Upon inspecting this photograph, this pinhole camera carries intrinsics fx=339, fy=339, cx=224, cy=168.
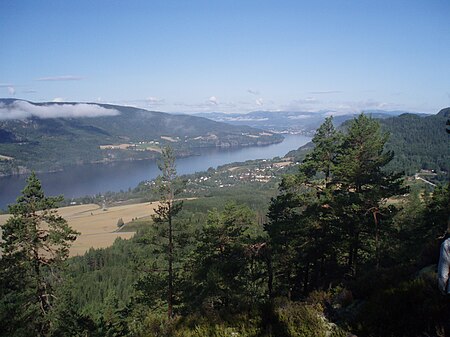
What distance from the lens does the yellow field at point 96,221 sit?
222ft

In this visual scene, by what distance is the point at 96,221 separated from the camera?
8325cm

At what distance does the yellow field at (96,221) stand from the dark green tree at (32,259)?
53.6 metres

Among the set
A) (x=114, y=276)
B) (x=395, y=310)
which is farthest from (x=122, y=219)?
(x=395, y=310)

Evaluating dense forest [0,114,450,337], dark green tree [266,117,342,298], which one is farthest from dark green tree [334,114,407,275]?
dark green tree [266,117,342,298]

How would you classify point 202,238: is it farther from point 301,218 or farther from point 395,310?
point 395,310

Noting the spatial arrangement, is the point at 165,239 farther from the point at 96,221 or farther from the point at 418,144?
the point at 418,144

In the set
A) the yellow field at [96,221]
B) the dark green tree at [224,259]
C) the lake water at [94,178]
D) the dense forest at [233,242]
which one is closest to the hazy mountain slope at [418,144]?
the yellow field at [96,221]

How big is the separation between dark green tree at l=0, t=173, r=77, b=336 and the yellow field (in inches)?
2112

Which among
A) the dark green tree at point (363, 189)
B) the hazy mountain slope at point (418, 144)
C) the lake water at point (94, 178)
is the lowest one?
the lake water at point (94, 178)

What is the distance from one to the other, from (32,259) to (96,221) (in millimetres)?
76249

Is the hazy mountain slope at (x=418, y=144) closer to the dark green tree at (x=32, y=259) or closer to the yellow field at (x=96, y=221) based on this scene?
the yellow field at (x=96, y=221)

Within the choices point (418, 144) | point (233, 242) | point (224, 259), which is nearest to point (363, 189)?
point (233, 242)

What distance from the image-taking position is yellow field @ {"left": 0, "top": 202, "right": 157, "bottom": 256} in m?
67.8

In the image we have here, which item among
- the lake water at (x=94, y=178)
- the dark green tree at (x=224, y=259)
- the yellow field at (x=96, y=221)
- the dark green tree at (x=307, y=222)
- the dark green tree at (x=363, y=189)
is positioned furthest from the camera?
the lake water at (x=94, y=178)
